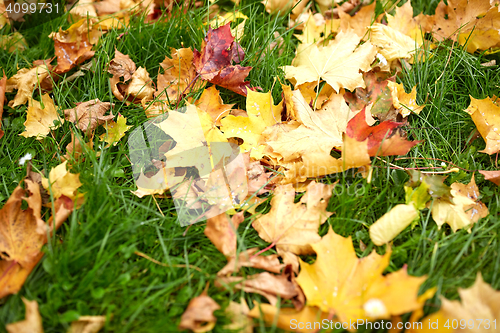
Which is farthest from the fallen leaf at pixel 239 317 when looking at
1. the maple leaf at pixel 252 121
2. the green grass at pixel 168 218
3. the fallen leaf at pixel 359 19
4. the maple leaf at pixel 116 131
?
the fallen leaf at pixel 359 19

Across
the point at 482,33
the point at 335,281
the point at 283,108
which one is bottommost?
the point at 335,281

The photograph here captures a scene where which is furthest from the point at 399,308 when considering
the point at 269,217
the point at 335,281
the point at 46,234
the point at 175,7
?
the point at 175,7

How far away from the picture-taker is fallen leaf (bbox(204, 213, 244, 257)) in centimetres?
127

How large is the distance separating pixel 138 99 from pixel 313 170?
0.97 m

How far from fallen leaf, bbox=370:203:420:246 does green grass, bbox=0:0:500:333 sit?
2.4 inches

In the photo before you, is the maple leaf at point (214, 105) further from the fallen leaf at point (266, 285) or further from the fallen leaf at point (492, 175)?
the fallen leaf at point (492, 175)

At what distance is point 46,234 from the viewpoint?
4.04ft

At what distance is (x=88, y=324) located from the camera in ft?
3.60

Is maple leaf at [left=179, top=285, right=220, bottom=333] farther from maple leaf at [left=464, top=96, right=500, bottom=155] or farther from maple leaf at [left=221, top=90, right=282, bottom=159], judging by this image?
maple leaf at [left=464, top=96, right=500, bottom=155]

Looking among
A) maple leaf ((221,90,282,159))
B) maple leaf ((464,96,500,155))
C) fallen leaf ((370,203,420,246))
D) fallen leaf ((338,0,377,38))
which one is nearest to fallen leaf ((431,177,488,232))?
fallen leaf ((370,203,420,246))

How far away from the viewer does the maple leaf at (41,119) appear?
160cm

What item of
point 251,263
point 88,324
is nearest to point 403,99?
point 251,263

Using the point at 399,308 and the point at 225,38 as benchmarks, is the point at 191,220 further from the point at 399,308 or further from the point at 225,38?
the point at 225,38

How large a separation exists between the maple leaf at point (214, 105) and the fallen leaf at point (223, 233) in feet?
1.73
